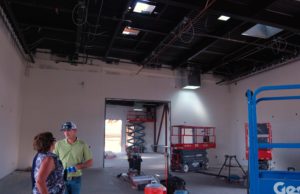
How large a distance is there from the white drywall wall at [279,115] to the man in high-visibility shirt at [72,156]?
25.1 ft

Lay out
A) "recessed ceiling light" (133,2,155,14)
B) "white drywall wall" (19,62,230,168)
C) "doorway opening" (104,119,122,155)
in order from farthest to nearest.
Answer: "doorway opening" (104,119,122,155), "white drywall wall" (19,62,230,168), "recessed ceiling light" (133,2,155,14)

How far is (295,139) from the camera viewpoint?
344 inches

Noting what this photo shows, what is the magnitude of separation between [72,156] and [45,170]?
0.99 metres

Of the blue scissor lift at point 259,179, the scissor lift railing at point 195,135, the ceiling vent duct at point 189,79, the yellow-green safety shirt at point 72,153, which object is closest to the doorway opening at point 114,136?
the scissor lift railing at point 195,135

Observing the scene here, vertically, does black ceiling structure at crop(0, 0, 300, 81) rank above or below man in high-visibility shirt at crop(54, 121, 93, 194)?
above

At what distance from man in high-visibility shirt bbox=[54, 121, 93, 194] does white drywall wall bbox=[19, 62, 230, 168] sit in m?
6.56

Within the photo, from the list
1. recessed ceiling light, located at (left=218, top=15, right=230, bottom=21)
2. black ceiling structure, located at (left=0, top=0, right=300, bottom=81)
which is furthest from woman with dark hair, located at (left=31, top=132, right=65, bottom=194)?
recessed ceiling light, located at (left=218, top=15, right=230, bottom=21)

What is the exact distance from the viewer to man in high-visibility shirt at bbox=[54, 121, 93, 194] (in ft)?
10.7

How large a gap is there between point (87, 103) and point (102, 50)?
2065 mm

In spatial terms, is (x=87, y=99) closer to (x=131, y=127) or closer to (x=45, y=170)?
(x=45, y=170)

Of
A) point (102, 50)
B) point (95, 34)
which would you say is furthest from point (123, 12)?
point (102, 50)

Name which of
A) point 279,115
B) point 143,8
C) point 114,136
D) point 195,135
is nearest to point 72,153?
point 143,8

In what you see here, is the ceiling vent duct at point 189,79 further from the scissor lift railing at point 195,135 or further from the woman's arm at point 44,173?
the woman's arm at point 44,173

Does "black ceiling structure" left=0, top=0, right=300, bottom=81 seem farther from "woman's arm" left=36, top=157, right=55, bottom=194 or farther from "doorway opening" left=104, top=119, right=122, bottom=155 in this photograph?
"doorway opening" left=104, top=119, right=122, bottom=155
